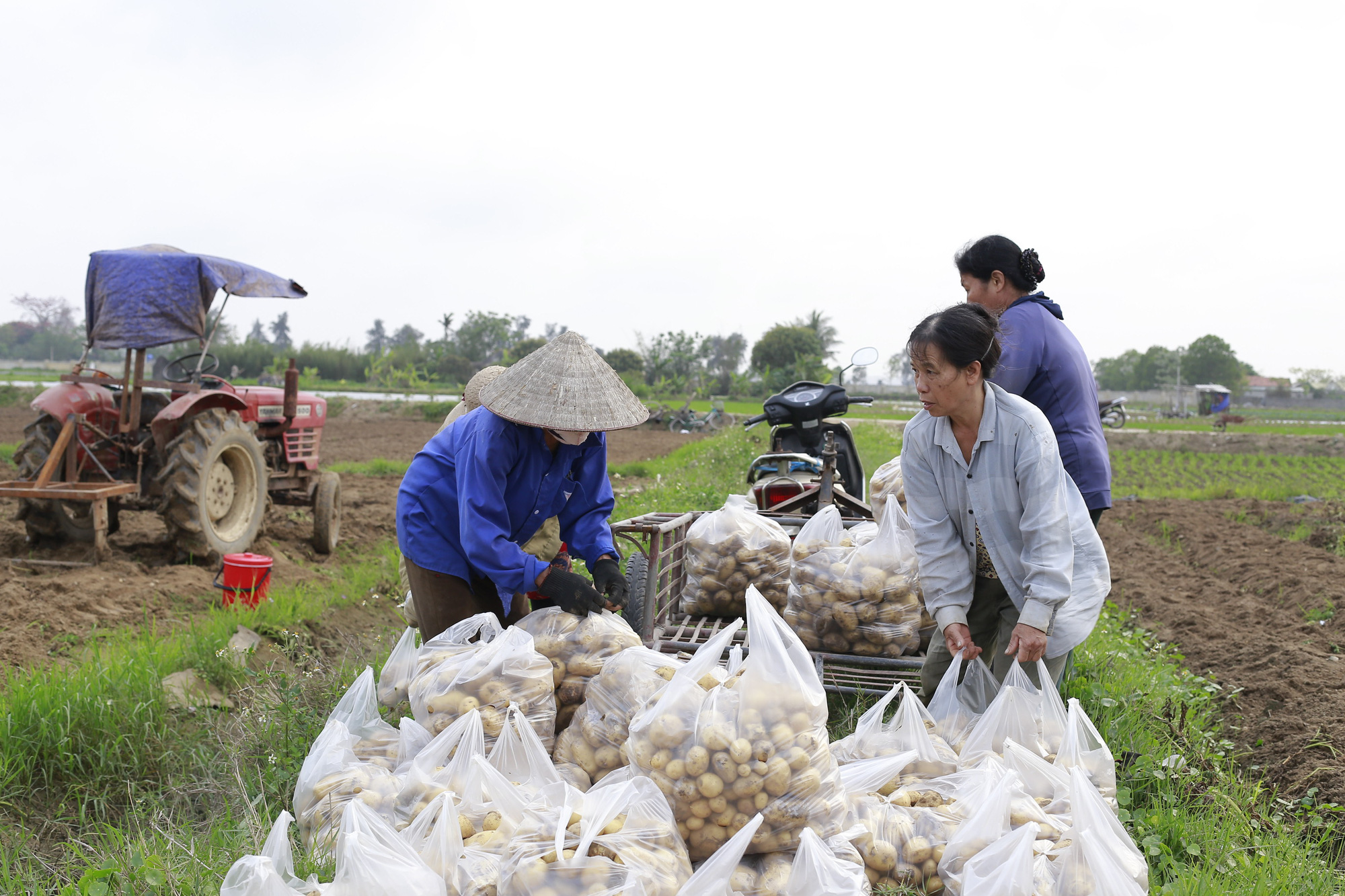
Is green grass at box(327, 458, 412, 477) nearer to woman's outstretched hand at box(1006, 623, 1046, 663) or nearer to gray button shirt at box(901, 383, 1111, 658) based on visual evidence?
gray button shirt at box(901, 383, 1111, 658)

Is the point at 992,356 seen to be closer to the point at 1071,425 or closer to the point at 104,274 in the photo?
the point at 1071,425

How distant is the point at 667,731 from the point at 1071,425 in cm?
195

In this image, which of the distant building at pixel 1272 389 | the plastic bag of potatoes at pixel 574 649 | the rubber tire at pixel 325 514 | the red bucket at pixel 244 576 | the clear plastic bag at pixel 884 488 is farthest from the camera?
the distant building at pixel 1272 389

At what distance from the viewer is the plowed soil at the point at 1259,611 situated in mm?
3568

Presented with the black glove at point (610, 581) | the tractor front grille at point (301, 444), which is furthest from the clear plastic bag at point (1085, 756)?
the tractor front grille at point (301, 444)

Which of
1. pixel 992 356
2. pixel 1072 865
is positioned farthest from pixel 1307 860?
pixel 992 356

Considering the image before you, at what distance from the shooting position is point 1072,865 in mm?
1725

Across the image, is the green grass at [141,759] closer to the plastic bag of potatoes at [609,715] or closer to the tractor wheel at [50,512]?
the plastic bag of potatoes at [609,715]

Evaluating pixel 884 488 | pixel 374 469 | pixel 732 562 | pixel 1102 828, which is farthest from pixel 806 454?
pixel 374 469

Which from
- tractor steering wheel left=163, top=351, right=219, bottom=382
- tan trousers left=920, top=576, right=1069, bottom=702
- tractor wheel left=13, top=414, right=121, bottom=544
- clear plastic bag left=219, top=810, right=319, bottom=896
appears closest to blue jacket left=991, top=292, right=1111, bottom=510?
tan trousers left=920, top=576, right=1069, bottom=702

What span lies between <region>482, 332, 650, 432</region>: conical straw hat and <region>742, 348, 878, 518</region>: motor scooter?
196 centimetres

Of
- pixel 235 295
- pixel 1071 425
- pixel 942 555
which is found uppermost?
pixel 235 295

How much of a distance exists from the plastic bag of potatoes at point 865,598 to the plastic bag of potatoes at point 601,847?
5.47 ft

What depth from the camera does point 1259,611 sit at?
5863 millimetres
